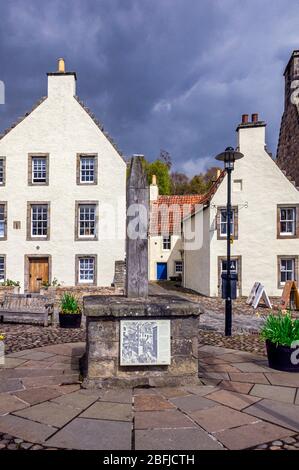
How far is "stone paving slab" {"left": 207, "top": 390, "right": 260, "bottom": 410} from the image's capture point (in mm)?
4266

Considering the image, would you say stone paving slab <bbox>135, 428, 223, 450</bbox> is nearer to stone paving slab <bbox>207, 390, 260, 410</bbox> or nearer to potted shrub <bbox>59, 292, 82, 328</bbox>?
stone paving slab <bbox>207, 390, 260, 410</bbox>

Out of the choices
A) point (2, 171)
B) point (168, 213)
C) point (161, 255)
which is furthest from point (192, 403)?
point (168, 213)

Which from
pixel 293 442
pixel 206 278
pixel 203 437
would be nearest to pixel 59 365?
pixel 203 437

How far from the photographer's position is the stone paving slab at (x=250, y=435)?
10.9 feet

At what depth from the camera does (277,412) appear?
408 centimetres

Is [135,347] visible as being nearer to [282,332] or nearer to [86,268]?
[282,332]

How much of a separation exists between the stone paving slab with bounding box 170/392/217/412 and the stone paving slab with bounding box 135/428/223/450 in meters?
0.60

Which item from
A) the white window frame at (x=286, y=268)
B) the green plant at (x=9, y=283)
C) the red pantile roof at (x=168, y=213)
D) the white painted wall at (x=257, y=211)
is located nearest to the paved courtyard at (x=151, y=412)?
the white painted wall at (x=257, y=211)

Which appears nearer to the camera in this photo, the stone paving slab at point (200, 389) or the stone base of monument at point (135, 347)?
the stone paving slab at point (200, 389)

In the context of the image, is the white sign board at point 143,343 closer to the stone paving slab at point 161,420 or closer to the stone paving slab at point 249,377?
the stone paving slab at point 161,420

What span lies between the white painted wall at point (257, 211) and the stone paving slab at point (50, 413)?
15594mm

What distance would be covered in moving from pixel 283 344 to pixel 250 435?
2.46 m

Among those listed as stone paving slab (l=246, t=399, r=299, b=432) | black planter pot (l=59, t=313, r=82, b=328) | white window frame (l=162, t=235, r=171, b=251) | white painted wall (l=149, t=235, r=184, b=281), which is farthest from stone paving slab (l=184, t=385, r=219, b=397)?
white window frame (l=162, t=235, r=171, b=251)

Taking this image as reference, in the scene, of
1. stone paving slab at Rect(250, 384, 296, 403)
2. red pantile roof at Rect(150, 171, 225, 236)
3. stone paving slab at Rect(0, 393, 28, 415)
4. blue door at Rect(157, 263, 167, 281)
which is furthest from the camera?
blue door at Rect(157, 263, 167, 281)
